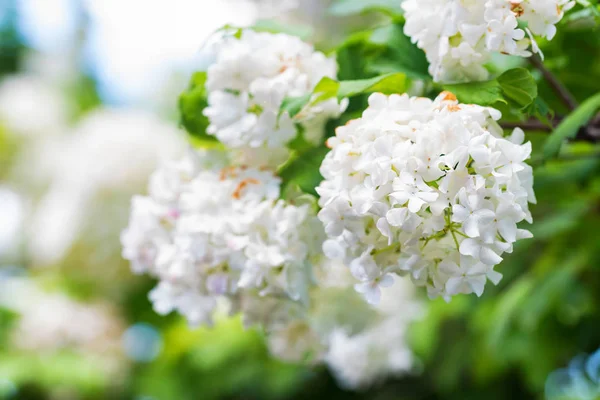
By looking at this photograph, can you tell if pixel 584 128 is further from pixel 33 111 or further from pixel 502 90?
pixel 33 111

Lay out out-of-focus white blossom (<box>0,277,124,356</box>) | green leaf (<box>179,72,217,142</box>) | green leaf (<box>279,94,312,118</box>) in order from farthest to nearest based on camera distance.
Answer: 1. out-of-focus white blossom (<box>0,277,124,356</box>)
2. green leaf (<box>179,72,217,142</box>)
3. green leaf (<box>279,94,312,118</box>)

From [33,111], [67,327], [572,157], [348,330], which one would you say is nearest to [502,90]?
[572,157]

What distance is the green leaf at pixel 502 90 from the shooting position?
0.49 m

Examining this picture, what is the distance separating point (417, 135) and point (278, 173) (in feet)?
0.63

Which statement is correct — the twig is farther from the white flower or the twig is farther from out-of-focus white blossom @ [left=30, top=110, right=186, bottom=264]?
the white flower

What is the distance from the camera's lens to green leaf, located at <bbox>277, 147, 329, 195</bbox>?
1.80 ft

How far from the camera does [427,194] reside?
16.8 inches

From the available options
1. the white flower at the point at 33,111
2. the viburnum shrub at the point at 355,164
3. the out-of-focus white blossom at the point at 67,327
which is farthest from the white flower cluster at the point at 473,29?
the white flower at the point at 33,111

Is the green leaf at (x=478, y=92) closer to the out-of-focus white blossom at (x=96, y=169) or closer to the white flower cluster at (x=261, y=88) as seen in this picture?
the white flower cluster at (x=261, y=88)

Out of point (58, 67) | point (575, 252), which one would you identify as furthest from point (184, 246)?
point (58, 67)

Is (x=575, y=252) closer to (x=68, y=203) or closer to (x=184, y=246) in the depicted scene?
(x=184, y=246)

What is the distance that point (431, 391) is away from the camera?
1.64m

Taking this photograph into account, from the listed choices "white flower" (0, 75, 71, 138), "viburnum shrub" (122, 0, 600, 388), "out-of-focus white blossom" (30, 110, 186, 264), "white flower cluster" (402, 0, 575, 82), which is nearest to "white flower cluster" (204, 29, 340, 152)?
"viburnum shrub" (122, 0, 600, 388)

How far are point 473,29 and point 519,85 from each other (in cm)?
5
